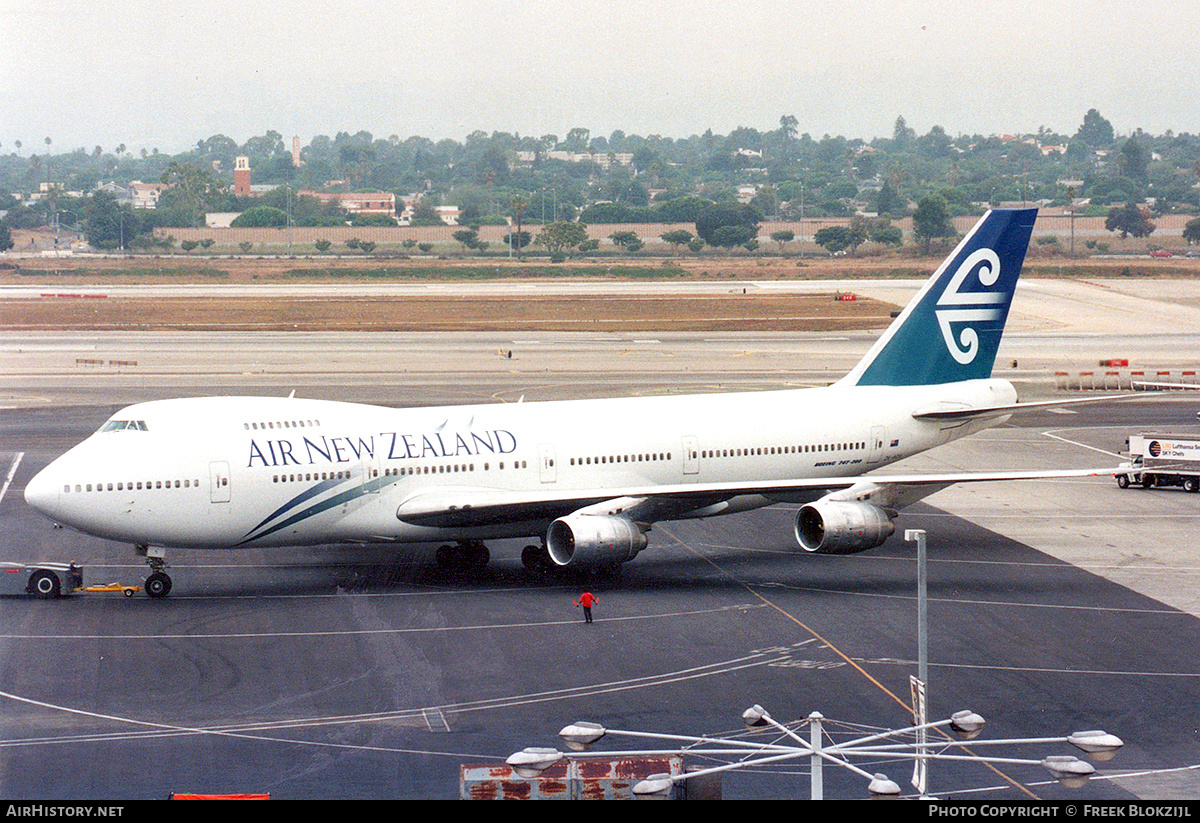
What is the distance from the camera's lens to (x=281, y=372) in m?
84.4

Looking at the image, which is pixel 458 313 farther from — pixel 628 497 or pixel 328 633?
pixel 328 633

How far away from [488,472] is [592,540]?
451 cm

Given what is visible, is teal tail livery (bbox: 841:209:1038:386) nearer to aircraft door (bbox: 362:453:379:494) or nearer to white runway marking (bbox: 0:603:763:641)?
white runway marking (bbox: 0:603:763:641)

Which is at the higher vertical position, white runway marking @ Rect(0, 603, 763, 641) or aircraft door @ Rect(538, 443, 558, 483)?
aircraft door @ Rect(538, 443, 558, 483)

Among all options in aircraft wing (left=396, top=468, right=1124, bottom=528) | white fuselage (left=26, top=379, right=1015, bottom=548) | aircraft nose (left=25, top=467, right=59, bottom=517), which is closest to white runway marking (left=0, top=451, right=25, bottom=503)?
aircraft nose (left=25, top=467, right=59, bottom=517)

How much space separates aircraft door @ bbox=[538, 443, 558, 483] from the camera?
40906 millimetres

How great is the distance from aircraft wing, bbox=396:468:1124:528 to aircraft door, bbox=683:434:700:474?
3.00 m

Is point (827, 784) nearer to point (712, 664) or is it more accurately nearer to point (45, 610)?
point (712, 664)

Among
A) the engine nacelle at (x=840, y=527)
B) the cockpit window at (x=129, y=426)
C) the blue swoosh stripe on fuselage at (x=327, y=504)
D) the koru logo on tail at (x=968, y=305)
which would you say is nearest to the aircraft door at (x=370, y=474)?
the blue swoosh stripe on fuselage at (x=327, y=504)

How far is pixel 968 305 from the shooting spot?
47281 mm

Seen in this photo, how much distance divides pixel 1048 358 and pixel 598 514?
62.3 meters

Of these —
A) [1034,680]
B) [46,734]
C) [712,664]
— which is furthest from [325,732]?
[1034,680]

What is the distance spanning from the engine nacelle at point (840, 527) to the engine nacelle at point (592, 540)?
4.63 metres

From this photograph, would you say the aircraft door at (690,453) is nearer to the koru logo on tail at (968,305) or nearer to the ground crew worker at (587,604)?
the ground crew worker at (587,604)
